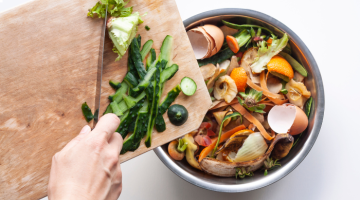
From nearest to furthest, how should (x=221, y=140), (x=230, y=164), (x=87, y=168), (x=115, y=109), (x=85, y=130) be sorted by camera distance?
(x=87, y=168)
(x=85, y=130)
(x=115, y=109)
(x=230, y=164)
(x=221, y=140)

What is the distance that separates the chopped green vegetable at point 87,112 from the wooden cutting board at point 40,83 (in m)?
0.02

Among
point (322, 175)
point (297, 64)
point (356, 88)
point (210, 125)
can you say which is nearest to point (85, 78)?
point (210, 125)

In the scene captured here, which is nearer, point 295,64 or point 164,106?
point 164,106

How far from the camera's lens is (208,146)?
1.48m

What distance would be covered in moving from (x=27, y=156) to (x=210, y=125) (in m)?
0.98

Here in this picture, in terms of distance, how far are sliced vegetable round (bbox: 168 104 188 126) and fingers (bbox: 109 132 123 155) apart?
27 cm

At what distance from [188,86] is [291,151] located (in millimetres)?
791

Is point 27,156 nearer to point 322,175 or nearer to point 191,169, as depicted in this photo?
point 191,169

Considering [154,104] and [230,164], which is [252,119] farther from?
[154,104]

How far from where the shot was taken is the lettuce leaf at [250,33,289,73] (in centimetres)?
151

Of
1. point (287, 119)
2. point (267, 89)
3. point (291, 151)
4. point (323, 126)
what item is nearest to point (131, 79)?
point (267, 89)

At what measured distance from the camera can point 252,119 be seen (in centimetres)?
149

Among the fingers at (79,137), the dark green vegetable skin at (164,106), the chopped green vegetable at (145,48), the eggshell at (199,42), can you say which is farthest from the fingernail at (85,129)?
the eggshell at (199,42)

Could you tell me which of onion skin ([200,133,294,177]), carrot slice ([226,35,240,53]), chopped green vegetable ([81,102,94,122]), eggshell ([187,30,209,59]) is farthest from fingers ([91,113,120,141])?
carrot slice ([226,35,240,53])
